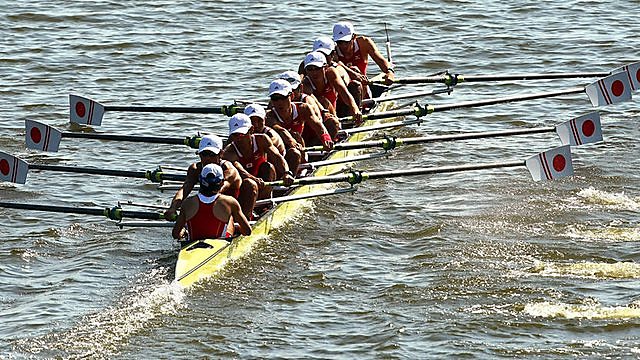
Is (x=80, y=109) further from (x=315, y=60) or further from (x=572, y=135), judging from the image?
(x=572, y=135)

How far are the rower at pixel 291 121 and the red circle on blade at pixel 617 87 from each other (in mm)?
4866

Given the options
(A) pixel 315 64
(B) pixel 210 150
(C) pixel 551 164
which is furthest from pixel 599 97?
(B) pixel 210 150

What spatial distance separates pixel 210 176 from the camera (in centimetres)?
1425

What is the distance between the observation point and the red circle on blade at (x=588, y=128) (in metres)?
17.6

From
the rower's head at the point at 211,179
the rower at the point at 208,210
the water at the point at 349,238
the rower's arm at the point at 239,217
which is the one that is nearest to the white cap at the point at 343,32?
the water at the point at 349,238

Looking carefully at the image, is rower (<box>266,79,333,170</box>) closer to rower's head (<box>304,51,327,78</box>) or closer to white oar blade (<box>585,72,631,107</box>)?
rower's head (<box>304,51,327,78</box>)

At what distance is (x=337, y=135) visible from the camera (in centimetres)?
1906

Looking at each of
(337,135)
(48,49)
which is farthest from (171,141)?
(48,49)

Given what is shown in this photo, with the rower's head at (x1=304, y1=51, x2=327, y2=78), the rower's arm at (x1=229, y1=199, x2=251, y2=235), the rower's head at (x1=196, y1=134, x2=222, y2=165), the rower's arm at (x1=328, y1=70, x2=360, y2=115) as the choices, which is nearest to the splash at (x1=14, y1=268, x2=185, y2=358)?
the rower's arm at (x1=229, y1=199, x2=251, y2=235)

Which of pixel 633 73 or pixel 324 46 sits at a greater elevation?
pixel 324 46

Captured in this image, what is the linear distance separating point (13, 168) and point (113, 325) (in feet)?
13.5

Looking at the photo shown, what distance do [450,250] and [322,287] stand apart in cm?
201

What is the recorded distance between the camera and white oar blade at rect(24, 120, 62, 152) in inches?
721

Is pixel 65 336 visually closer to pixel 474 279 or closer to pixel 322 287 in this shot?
pixel 322 287
